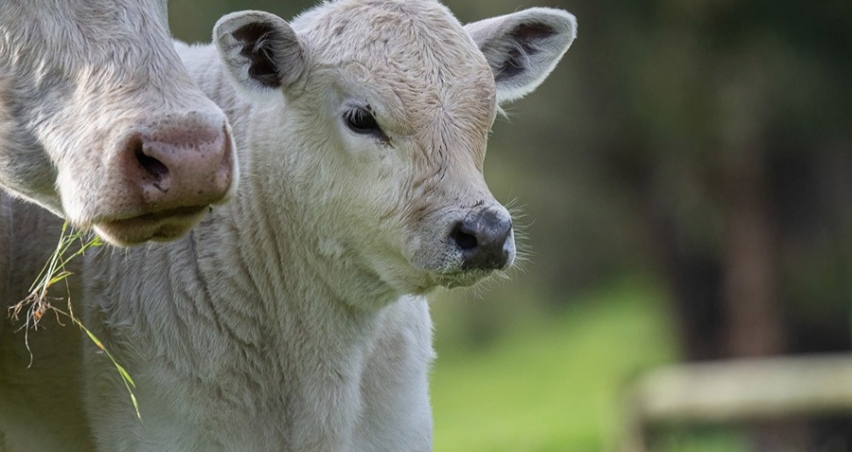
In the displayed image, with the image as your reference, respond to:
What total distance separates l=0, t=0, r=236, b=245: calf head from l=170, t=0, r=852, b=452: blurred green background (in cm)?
807

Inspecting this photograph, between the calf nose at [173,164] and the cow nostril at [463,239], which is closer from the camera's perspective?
the calf nose at [173,164]

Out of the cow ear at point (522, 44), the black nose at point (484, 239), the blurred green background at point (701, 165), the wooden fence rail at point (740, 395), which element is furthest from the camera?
the blurred green background at point (701, 165)

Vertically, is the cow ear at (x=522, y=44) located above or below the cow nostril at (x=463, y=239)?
above

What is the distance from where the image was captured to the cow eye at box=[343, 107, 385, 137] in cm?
588

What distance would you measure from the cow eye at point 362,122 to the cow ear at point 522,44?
2.73 ft

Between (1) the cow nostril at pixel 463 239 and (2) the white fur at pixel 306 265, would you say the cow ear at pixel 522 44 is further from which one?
(1) the cow nostril at pixel 463 239

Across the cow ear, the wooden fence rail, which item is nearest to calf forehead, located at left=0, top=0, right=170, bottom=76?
the cow ear

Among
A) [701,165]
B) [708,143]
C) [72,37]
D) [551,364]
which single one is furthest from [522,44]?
[551,364]

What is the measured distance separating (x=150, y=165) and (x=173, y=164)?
0.11m

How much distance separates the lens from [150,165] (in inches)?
194

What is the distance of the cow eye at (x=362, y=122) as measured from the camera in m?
5.88

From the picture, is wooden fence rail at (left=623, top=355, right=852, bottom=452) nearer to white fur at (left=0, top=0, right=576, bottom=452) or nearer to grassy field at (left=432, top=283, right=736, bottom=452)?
grassy field at (left=432, top=283, right=736, bottom=452)

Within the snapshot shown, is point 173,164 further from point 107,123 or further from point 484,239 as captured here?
point 484,239

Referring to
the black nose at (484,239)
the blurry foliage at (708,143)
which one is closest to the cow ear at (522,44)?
the black nose at (484,239)
